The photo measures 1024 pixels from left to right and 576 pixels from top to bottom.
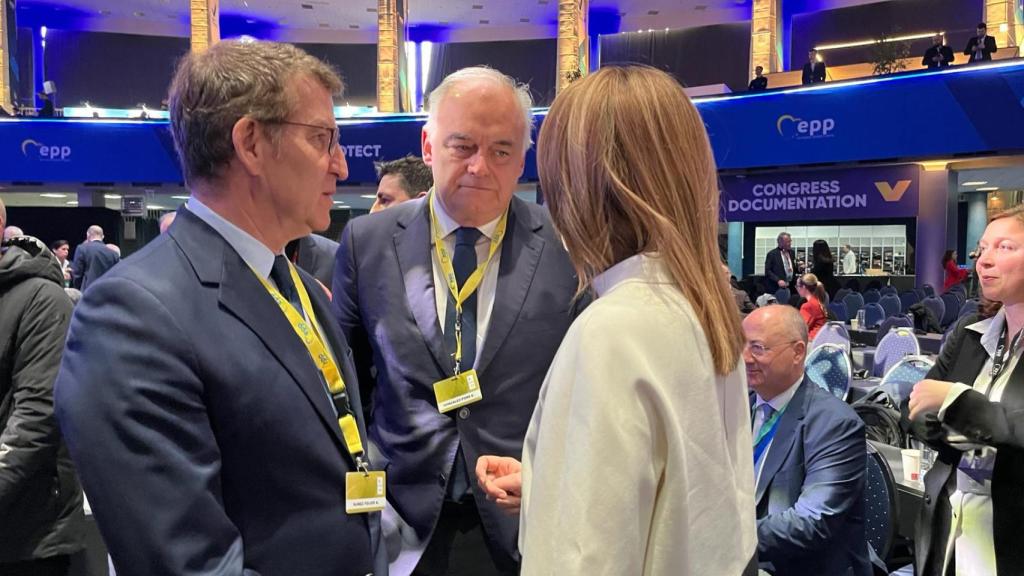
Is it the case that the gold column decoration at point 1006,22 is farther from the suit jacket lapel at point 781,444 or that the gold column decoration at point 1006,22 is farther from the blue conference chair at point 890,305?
the suit jacket lapel at point 781,444

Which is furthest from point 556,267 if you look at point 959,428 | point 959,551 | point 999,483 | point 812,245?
point 812,245

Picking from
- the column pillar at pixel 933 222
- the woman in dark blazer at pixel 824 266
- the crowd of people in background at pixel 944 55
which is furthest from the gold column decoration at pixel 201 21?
the column pillar at pixel 933 222

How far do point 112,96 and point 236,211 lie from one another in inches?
881

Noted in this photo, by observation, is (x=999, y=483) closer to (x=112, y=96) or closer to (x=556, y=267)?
(x=556, y=267)

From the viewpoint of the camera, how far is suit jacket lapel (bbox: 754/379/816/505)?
2459 millimetres

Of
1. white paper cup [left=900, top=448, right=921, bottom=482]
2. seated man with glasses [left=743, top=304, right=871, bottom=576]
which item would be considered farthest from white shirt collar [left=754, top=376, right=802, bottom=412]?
white paper cup [left=900, top=448, right=921, bottom=482]

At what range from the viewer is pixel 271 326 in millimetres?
1058

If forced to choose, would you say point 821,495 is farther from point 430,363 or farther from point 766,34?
point 766,34

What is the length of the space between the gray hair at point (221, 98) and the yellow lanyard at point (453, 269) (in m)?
0.63

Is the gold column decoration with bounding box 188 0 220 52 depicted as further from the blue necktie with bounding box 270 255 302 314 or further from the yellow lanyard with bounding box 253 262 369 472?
the yellow lanyard with bounding box 253 262 369 472

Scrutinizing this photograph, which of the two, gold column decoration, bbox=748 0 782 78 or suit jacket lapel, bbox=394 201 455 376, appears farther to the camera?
gold column decoration, bbox=748 0 782 78

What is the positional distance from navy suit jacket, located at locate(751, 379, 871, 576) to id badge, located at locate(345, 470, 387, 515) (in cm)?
154

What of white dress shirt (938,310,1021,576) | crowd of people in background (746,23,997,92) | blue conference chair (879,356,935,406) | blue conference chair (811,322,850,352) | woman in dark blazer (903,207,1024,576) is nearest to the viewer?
woman in dark blazer (903,207,1024,576)

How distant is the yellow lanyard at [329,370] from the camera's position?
1129mm
